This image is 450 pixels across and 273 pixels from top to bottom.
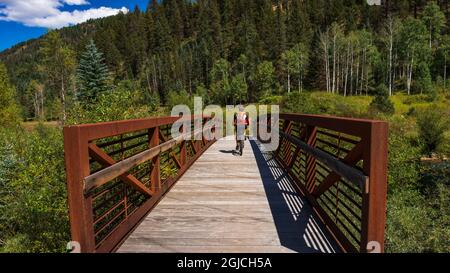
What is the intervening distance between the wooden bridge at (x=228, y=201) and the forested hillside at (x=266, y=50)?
135 ft

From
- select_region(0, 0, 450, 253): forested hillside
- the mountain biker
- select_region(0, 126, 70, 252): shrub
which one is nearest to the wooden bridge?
select_region(0, 126, 70, 252): shrub

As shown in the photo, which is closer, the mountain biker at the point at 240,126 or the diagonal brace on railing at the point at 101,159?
the diagonal brace on railing at the point at 101,159

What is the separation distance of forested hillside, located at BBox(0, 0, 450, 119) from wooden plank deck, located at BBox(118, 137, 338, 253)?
1619 inches

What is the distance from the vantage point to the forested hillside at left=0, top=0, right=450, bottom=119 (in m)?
57.0

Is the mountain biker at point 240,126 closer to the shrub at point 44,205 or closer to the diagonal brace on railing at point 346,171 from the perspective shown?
the shrub at point 44,205

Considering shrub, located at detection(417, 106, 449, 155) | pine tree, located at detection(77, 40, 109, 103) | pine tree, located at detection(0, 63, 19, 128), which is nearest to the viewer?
shrub, located at detection(417, 106, 449, 155)

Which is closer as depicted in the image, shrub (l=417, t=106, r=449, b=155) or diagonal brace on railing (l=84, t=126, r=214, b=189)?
diagonal brace on railing (l=84, t=126, r=214, b=189)

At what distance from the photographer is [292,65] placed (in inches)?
2677

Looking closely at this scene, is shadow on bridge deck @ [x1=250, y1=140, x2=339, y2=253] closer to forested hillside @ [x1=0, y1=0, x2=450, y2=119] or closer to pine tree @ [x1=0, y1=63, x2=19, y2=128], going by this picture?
pine tree @ [x1=0, y1=63, x2=19, y2=128]

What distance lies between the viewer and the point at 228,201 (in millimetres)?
4883

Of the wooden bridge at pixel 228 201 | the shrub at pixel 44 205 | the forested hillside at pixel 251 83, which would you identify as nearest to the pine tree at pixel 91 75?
the forested hillside at pixel 251 83

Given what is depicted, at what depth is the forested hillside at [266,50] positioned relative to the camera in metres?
57.0

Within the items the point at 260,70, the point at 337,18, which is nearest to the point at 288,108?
the point at 260,70

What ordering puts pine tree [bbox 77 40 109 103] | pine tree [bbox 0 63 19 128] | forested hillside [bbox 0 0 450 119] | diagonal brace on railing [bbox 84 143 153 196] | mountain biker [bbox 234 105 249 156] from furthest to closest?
forested hillside [bbox 0 0 450 119], pine tree [bbox 77 40 109 103], pine tree [bbox 0 63 19 128], mountain biker [bbox 234 105 249 156], diagonal brace on railing [bbox 84 143 153 196]
